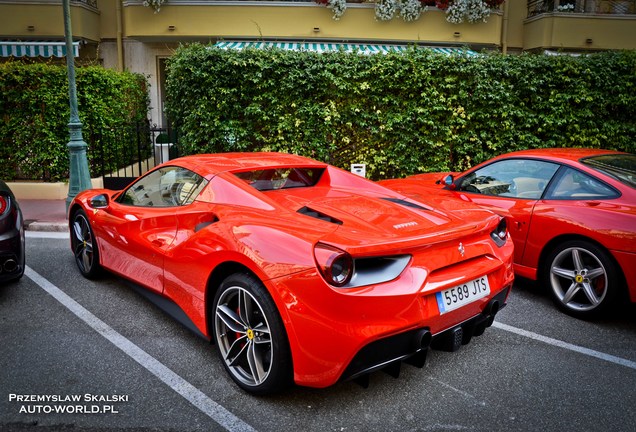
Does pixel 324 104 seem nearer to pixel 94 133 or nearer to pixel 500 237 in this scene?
pixel 94 133

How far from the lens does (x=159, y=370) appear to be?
3354mm

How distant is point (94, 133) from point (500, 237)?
29.5 feet

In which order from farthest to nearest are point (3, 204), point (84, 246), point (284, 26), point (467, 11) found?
1. point (467, 11)
2. point (284, 26)
3. point (84, 246)
4. point (3, 204)

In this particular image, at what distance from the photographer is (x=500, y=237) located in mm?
3527

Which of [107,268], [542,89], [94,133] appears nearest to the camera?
[107,268]

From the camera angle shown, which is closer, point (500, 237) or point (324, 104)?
point (500, 237)

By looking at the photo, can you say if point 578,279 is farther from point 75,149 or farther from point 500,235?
point 75,149

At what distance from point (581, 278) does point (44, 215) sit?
7818 millimetres

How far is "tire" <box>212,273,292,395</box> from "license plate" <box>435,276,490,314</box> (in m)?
0.90

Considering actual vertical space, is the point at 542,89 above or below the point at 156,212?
above

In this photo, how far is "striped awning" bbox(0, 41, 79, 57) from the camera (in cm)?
1443

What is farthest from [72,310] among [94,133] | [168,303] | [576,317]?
[94,133]

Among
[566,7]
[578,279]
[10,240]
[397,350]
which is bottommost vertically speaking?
[578,279]

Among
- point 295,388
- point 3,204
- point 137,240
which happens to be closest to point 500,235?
point 295,388
